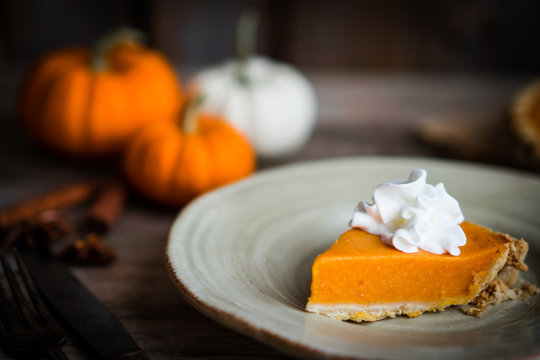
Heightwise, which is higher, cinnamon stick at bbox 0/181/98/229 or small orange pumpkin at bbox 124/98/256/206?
small orange pumpkin at bbox 124/98/256/206

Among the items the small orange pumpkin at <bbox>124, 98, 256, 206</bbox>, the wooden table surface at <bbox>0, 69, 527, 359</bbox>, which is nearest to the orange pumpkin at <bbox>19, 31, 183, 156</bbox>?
the wooden table surface at <bbox>0, 69, 527, 359</bbox>

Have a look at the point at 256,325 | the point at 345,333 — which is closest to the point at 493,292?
the point at 345,333

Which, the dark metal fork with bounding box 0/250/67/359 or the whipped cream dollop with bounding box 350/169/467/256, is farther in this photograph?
the whipped cream dollop with bounding box 350/169/467/256

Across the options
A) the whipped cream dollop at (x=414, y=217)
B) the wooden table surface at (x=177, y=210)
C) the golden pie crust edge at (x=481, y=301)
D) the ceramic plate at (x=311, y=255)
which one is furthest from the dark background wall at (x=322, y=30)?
the golden pie crust edge at (x=481, y=301)

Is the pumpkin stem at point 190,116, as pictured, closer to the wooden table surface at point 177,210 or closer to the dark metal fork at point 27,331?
the wooden table surface at point 177,210

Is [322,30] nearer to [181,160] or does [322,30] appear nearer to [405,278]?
[181,160]

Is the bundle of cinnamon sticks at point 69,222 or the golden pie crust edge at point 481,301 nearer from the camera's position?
the golden pie crust edge at point 481,301

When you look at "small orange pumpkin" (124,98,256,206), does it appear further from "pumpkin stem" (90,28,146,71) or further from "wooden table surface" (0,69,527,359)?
"pumpkin stem" (90,28,146,71)
